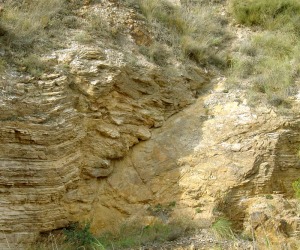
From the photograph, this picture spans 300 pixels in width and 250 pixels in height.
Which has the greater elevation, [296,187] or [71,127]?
[71,127]

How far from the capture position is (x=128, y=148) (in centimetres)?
830

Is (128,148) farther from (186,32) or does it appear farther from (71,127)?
(186,32)

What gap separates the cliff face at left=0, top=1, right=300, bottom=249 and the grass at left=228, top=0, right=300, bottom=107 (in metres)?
0.41

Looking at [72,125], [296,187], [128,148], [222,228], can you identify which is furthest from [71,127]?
[296,187]

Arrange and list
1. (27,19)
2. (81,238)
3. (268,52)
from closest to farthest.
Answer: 1. (81,238)
2. (27,19)
3. (268,52)

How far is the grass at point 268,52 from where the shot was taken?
9203mm

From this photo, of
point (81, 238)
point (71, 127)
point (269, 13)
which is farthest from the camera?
point (269, 13)

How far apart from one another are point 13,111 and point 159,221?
271 cm

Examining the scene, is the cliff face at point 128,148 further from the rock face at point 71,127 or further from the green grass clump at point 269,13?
the green grass clump at point 269,13

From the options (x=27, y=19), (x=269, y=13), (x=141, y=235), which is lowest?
(x=141, y=235)

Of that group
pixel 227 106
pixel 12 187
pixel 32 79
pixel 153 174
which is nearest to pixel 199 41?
pixel 227 106

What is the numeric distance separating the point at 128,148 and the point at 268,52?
376 centimetres

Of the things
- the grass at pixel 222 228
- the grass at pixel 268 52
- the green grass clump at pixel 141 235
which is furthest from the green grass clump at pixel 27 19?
the grass at pixel 222 228

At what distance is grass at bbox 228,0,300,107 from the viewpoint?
920 centimetres
